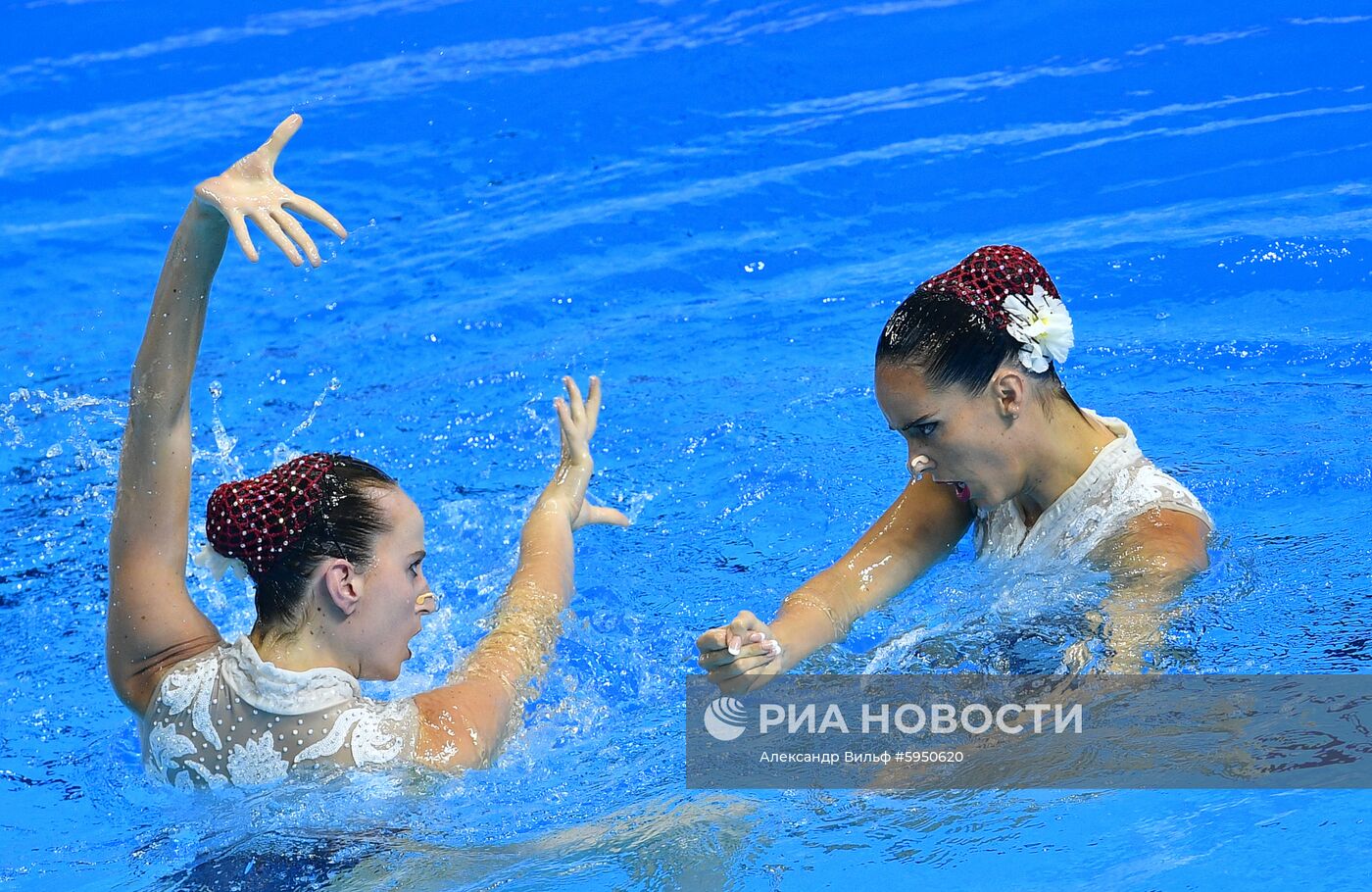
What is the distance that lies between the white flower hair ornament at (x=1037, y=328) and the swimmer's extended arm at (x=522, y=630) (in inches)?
58.4

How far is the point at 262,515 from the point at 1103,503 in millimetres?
2111

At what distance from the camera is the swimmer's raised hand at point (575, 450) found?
472 cm

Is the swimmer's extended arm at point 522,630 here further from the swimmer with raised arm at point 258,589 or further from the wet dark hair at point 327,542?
the wet dark hair at point 327,542

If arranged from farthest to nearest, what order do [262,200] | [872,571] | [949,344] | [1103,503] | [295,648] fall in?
[872,571], [1103,503], [949,344], [295,648], [262,200]

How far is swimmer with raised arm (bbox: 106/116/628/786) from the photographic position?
3256 millimetres

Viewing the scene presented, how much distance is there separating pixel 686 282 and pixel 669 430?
59.1 inches

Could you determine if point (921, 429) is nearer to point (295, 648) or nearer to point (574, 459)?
point (574, 459)

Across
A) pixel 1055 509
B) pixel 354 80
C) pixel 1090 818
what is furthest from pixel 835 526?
pixel 354 80

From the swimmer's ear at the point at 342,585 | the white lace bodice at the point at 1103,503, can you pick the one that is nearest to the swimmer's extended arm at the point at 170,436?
the swimmer's ear at the point at 342,585

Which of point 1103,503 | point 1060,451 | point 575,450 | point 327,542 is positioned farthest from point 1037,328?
point 327,542

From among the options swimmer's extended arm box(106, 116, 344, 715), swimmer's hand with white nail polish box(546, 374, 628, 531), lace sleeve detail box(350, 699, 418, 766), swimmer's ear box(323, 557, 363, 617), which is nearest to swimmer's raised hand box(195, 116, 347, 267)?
swimmer's extended arm box(106, 116, 344, 715)

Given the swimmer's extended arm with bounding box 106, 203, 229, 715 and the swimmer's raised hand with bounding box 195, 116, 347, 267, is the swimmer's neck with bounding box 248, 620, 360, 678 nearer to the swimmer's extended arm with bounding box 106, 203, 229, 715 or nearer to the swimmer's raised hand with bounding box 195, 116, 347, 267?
the swimmer's extended arm with bounding box 106, 203, 229, 715

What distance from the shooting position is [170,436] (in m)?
3.36

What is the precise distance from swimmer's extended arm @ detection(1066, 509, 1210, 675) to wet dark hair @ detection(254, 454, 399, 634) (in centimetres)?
179
